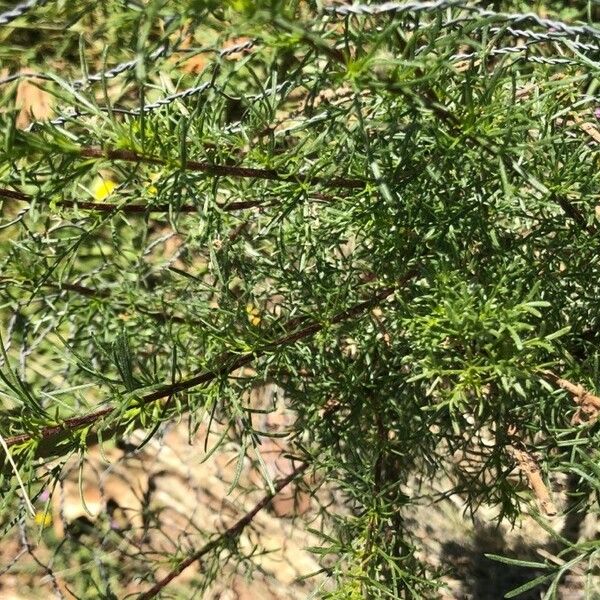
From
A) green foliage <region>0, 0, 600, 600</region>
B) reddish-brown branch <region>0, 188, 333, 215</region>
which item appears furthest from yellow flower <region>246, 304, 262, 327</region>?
reddish-brown branch <region>0, 188, 333, 215</region>

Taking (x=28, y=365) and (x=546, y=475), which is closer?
(x=546, y=475)

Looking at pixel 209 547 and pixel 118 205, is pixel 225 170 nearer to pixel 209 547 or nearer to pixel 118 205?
pixel 118 205

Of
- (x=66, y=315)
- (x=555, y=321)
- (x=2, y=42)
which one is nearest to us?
(x=555, y=321)

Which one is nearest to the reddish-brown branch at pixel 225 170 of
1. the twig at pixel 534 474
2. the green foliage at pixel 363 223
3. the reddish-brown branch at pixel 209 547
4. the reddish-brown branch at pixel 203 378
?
the green foliage at pixel 363 223

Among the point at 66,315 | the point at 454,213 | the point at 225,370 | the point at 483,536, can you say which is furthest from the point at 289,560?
the point at 454,213

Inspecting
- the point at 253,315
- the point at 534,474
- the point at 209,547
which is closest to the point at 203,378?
the point at 253,315

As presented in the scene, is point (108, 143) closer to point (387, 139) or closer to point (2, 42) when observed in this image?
point (387, 139)

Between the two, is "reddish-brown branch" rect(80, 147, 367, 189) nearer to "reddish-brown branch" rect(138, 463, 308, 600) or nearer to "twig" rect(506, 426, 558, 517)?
"twig" rect(506, 426, 558, 517)

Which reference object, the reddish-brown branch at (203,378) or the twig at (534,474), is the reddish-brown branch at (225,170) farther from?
the twig at (534,474)
